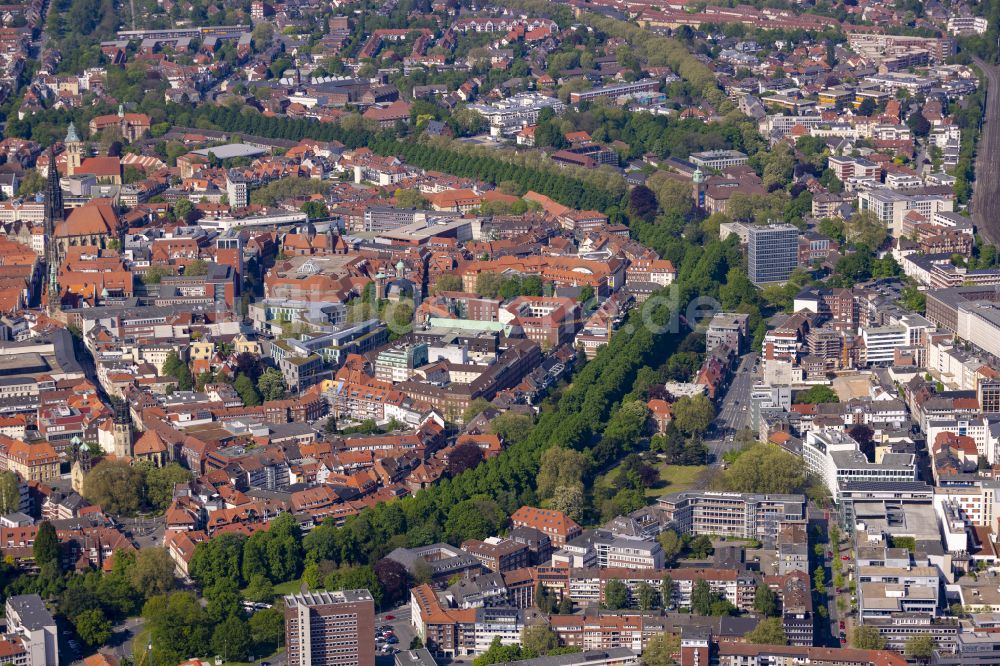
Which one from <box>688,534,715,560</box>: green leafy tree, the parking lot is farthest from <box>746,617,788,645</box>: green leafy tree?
the parking lot

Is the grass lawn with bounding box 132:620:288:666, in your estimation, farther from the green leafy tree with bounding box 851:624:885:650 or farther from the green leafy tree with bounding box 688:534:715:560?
the green leafy tree with bounding box 851:624:885:650

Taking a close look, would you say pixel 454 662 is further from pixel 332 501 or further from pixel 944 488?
pixel 944 488

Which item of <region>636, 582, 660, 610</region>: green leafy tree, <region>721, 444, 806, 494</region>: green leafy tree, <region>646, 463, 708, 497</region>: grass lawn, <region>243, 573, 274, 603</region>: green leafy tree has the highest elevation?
<region>721, 444, 806, 494</region>: green leafy tree

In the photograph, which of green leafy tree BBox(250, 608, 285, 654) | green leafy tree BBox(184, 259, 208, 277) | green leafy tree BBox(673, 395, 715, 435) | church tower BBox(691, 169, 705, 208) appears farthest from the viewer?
church tower BBox(691, 169, 705, 208)

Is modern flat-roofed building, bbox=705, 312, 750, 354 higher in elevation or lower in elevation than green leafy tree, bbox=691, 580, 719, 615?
lower

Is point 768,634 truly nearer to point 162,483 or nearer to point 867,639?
point 867,639

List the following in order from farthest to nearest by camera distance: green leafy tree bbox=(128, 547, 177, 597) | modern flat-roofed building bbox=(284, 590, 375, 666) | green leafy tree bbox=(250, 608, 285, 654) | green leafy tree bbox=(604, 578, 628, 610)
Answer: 1. green leafy tree bbox=(128, 547, 177, 597)
2. green leafy tree bbox=(604, 578, 628, 610)
3. green leafy tree bbox=(250, 608, 285, 654)
4. modern flat-roofed building bbox=(284, 590, 375, 666)

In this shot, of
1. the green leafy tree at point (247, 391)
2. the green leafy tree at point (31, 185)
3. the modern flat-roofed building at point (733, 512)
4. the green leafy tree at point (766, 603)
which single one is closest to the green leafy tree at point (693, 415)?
the modern flat-roofed building at point (733, 512)
